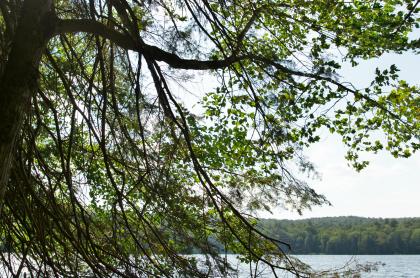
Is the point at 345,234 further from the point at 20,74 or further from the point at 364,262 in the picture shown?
the point at 20,74

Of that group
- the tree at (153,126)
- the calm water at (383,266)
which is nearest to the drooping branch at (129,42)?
the tree at (153,126)

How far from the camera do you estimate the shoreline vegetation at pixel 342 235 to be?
4.14 meters

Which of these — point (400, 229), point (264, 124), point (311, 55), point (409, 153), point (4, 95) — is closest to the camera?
point (4, 95)

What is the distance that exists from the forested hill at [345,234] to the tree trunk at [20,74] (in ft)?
5.86

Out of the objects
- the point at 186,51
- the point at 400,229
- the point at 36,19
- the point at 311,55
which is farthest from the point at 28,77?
the point at 400,229

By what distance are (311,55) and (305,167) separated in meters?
1.12

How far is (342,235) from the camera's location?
16344mm

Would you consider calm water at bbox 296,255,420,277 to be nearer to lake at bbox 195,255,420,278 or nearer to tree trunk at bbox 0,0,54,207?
lake at bbox 195,255,420,278

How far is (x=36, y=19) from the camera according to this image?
2570 mm

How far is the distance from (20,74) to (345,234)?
15212 millimetres

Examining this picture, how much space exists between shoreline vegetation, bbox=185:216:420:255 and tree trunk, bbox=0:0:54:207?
1.70 meters

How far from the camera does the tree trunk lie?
2.37 meters

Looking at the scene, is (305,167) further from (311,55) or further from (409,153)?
(409,153)

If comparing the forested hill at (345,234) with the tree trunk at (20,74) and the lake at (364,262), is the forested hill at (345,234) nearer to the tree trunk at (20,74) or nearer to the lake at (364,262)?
the lake at (364,262)
